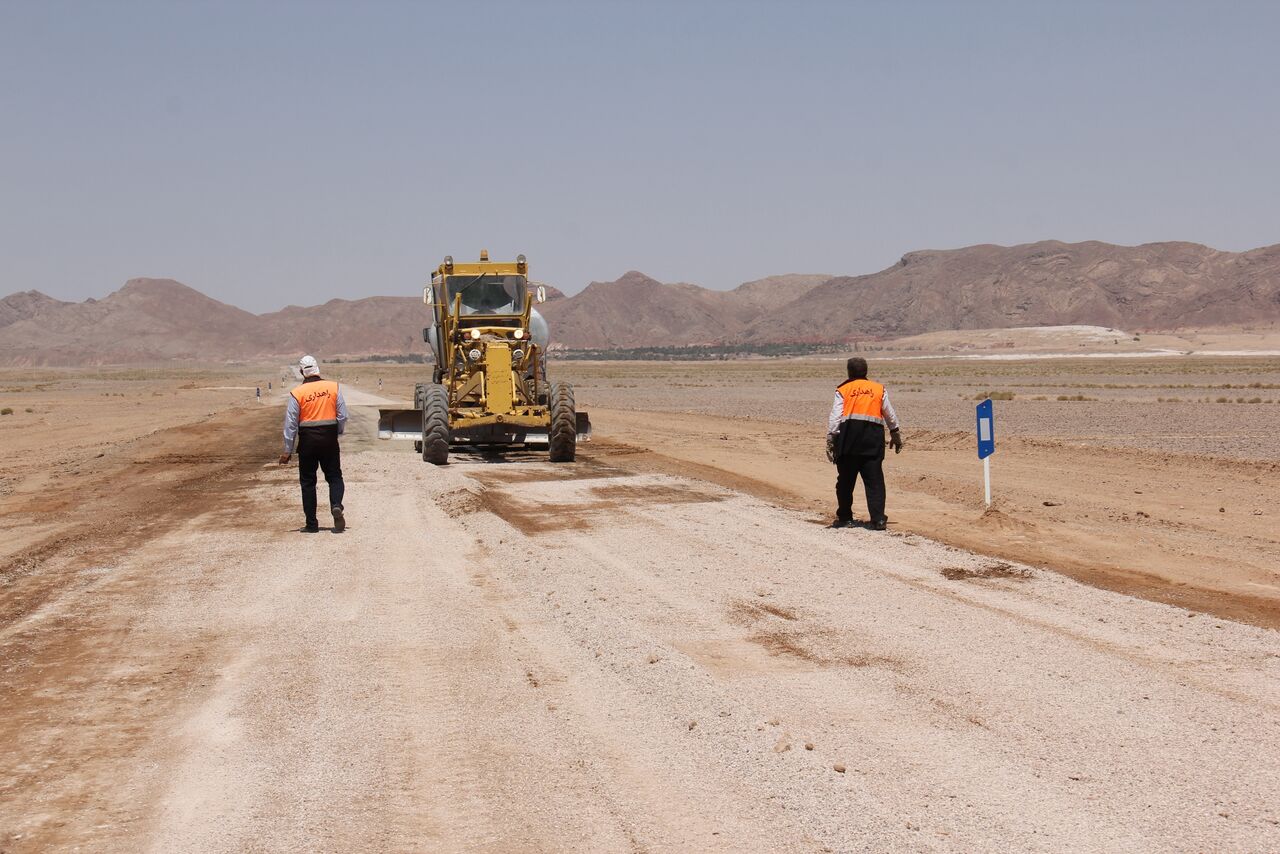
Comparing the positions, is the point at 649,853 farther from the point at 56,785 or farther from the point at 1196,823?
the point at 56,785

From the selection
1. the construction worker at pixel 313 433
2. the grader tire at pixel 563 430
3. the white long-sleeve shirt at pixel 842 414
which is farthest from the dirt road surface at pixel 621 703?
the grader tire at pixel 563 430

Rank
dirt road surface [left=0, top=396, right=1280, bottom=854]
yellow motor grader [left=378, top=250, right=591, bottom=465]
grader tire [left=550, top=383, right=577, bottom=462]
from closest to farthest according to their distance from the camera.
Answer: dirt road surface [left=0, top=396, right=1280, bottom=854] → grader tire [left=550, top=383, right=577, bottom=462] → yellow motor grader [left=378, top=250, right=591, bottom=465]

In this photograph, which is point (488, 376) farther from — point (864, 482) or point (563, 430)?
point (864, 482)

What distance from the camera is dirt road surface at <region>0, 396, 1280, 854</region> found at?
5117 mm

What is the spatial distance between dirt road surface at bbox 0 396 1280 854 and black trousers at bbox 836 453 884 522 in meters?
0.79

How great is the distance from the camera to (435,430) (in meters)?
20.5

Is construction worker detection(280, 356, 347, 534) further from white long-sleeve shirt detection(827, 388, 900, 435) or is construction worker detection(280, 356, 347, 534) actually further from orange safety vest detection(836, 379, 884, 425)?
orange safety vest detection(836, 379, 884, 425)

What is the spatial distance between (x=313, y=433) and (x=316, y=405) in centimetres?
31

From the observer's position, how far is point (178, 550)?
1233 centimetres

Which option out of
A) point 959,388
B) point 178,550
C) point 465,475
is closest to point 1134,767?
point 178,550

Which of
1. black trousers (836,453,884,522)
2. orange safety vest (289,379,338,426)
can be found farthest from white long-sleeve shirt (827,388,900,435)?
orange safety vest (289,379,338,426)

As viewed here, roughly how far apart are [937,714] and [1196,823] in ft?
5.29

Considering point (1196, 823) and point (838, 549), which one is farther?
point (838, 549)

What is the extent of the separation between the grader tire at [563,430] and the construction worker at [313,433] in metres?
7.54
